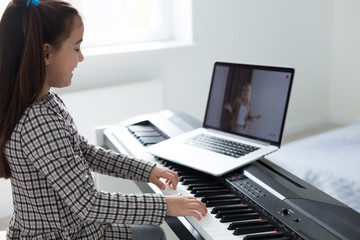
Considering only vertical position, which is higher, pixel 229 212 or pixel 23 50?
pixel 23 50

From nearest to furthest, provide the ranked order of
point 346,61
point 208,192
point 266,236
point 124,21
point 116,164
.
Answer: point 266,236 < point 208,192 < point 116,164 < point 124,21 < point 346,61

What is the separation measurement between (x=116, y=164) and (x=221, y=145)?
0.33 m

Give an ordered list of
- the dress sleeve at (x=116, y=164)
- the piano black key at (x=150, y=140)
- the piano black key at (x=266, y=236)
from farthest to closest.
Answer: the piano black key at (x=150, y=140), the dress sleeve at (x=116, y=164), the piano black key at (x=266, y=236)

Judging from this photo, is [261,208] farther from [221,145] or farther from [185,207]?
[221,145]

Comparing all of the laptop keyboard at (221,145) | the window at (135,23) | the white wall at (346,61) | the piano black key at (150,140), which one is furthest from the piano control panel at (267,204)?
the white wall at (346,61)

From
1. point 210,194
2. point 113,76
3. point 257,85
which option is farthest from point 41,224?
point 113,76

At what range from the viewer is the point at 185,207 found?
3.67ft

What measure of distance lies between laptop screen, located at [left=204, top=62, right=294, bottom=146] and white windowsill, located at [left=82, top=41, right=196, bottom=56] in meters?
1.28

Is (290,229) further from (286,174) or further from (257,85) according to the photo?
(257,85)

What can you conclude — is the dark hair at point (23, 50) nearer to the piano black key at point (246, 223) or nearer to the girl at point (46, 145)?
the girl at point (46, 145)

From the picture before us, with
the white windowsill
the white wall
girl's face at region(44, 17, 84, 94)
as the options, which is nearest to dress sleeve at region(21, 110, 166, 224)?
girl's face at region(44, 17, 84, 94)

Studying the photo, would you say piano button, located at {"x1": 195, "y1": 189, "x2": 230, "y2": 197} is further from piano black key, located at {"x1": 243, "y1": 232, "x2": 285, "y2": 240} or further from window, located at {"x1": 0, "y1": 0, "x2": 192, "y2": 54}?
window, located at {"x1": 0, "y1": 0, "x2": 192, "y2": 54}

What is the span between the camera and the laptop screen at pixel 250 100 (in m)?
1.42

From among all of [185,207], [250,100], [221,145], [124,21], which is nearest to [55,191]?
[185,207]
